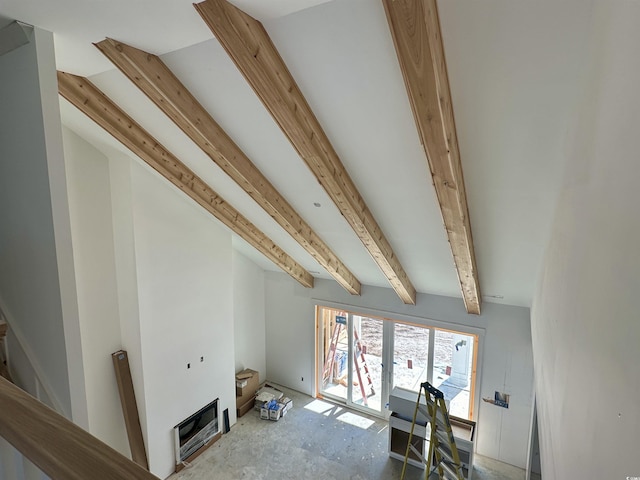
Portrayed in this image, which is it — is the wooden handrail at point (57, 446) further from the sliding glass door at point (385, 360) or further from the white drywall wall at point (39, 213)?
the sliding glass door at point (385, 360)

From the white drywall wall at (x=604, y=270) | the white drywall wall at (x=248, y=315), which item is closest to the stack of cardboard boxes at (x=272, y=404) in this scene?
the white drywall wall at (x=248, y=315)

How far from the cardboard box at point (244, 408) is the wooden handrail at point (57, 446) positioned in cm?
614

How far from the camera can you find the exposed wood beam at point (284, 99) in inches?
73.1

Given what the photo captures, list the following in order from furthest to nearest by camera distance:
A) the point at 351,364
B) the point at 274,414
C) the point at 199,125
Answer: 1. the point at 351,364
2. the point at 274,414
3. the point at 199,125

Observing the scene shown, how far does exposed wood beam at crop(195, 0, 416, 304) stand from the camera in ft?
6.09

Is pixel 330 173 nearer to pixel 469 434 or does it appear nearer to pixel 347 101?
pixel 347 101

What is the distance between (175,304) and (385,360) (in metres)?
3.79

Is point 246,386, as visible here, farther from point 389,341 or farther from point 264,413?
point 389,341

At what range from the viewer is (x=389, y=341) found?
628 centimetres

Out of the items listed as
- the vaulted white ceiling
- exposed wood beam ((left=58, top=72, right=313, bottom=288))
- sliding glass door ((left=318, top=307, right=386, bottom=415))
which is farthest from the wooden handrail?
sliding glass door ((left=318, top=307, right=386, bottom=415))

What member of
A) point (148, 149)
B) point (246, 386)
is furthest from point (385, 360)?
point (148, 149)

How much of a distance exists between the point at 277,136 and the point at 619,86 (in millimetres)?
2309

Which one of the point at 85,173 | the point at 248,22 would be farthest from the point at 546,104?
the point at 85,173

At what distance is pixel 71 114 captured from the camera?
3342 millimetres
